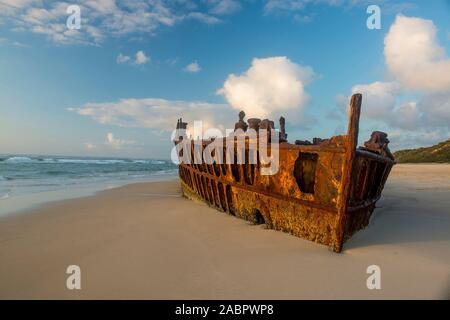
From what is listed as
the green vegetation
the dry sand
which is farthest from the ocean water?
the green vegetation

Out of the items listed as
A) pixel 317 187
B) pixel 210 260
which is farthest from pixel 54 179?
pixel 317 187

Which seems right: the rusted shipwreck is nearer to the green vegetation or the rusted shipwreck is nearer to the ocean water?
the ocean water

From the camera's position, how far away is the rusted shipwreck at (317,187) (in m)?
4.03

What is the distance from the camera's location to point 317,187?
4.37 meters

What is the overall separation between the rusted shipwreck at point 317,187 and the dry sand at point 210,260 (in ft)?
0.78

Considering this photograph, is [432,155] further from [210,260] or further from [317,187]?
[210,260]

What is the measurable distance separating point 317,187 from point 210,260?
1.85m

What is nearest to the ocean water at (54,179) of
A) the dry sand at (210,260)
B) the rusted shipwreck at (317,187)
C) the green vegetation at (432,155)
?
the dry sand at (210,260)

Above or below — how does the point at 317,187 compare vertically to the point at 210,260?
above

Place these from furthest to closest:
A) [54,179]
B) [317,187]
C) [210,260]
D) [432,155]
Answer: [432,155] → [54,179] → [317,187] → [210,260]

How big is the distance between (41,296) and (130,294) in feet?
2.98

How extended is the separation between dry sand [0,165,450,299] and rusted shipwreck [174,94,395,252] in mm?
239
